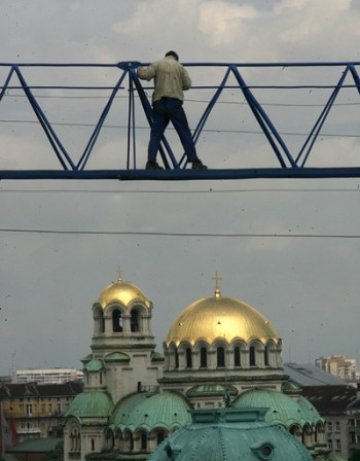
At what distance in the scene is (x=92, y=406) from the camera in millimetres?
80812

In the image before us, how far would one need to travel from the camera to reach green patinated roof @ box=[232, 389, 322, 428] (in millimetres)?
78000

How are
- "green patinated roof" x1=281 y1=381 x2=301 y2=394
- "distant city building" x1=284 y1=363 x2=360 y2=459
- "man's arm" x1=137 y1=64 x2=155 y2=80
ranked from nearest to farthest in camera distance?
"man's arm" x1=137 y1=64 x2=155 y2=80 < "green patinated roof" x1=281 y1=381 x2=301 y2=394 < "distant city building" x1=284 y1=363 x2=360 y2=459

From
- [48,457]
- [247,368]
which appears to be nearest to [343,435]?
[48,457]

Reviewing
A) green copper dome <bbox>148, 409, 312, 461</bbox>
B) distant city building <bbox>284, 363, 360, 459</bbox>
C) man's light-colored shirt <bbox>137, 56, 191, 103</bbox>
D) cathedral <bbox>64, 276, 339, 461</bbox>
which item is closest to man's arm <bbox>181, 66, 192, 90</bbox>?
man's light-colored shirt <bbox>137, 56, 191, 103</bbox>

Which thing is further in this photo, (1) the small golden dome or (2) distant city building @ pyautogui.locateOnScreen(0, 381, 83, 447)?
(2) distant city building @ pyautogui.locateOnScreen(0, 381, 83, 447)

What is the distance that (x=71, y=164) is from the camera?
2266 cm

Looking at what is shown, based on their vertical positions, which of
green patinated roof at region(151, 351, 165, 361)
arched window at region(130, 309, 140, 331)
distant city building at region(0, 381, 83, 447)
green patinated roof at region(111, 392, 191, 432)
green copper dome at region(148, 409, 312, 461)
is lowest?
green copper dome at region(148, 409, 312, 461)

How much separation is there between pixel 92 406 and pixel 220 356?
20.6 ft

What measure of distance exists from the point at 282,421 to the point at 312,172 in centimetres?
5584

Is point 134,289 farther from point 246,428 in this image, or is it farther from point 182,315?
point 246,428

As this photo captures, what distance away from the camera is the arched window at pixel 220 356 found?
78.8m

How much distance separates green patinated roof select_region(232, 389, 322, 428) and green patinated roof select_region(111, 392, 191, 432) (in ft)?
7.98

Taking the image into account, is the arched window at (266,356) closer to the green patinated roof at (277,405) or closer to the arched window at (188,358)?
the green patinated roof at (277,405)

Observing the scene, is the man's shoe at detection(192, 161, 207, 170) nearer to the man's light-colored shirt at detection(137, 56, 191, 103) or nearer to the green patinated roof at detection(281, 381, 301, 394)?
the man's light-colored shirt at detection(137, 56, 191, 103)
